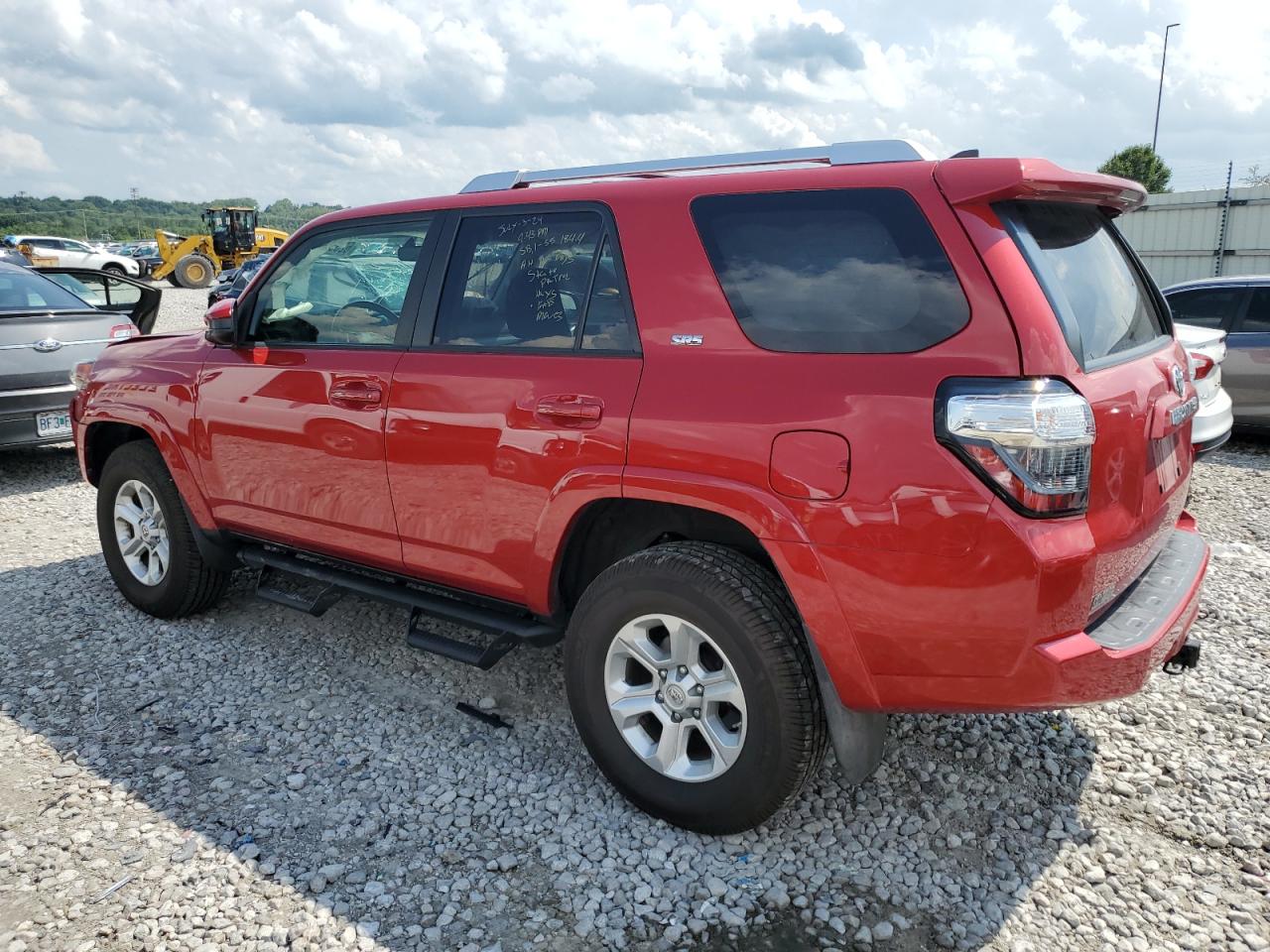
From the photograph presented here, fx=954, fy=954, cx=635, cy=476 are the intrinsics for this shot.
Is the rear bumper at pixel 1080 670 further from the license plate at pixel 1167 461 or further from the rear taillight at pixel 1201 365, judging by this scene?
the rear taillight at pixel 1201 365

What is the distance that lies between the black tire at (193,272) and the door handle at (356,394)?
34.4 metres

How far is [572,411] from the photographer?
9.64 ft

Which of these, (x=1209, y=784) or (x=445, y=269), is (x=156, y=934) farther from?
(x=1209, y=784)

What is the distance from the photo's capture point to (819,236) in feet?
8.64

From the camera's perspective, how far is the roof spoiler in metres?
2.41

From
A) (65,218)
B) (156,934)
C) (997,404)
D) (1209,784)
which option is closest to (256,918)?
(156,934)

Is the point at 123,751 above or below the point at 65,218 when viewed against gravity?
below

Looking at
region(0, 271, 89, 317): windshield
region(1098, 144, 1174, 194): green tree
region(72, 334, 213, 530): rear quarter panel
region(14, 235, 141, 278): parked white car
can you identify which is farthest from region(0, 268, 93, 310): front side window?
region(1098, 144, 1174, 194): green tree

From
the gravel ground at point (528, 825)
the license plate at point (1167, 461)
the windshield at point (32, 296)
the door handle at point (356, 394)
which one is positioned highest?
the windshield at point (32, 296)

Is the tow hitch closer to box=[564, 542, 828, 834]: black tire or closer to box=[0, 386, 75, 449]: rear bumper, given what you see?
box=[564, 542, 828, 834]: black tire

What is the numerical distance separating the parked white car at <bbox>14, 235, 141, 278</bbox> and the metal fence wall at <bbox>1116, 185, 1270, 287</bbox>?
28818 mm

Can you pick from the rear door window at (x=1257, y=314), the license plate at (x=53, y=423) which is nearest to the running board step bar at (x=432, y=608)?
the license plate at (x=53, y=423)

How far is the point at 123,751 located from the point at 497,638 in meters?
1.45

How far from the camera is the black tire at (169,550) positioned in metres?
4.47
